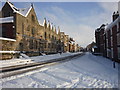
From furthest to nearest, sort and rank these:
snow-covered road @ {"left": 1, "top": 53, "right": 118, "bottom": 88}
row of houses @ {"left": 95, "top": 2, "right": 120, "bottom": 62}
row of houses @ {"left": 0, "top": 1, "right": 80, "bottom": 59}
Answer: row of houses @ {"left": 0, "top": 1, "right": 80, "bottom": 59}, row of houses @ {"left": 95, "top": 2, "right": 120, "bottom": 62}, snow-covered road @ {"left": 1, "top": 53, "right": 118, "bottom": 88}

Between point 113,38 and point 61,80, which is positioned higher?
point 113,38

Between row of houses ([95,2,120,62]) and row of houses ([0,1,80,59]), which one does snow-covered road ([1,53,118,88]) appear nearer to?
row of houses ([95,2,120,62])

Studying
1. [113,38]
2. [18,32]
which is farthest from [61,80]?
[18,32]

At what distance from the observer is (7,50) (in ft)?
78.6

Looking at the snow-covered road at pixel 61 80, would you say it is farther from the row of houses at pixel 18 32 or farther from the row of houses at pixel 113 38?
the row of houses at pixel 18 32

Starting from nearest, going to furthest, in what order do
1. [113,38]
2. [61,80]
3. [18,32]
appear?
[61,80] < [113,38] < [18,32]

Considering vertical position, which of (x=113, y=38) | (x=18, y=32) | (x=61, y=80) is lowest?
(x=61, y=80)

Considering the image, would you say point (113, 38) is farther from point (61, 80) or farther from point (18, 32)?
point (18, 32)

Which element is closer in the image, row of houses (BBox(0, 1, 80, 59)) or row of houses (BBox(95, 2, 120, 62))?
row of houses (BBox(95, 2, 120, 62))

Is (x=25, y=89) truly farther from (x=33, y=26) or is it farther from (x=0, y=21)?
(x=33, y=26)

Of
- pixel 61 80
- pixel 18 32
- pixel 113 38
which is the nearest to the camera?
pixel 61 80

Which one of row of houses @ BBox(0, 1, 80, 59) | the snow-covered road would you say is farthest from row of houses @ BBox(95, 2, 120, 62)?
row of houses @ BBox(0, 1, 80, 59)

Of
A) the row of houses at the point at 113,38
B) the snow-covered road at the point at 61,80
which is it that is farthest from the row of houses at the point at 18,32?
the row of houses at the point at 113,38

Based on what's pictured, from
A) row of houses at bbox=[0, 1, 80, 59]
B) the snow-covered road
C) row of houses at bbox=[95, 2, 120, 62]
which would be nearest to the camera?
the snow-covered road
